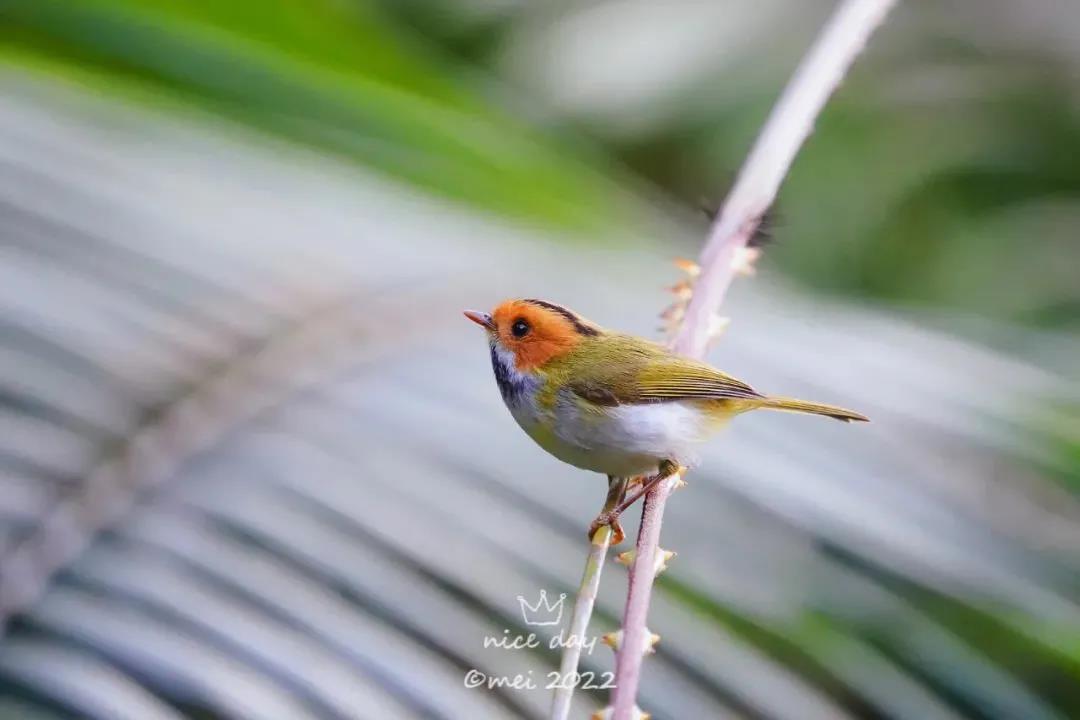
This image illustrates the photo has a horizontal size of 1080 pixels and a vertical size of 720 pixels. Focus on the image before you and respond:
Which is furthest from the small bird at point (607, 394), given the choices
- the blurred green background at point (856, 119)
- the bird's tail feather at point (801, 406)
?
the blurred green background at point (856, 119)

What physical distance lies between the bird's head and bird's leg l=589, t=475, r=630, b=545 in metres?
0.15

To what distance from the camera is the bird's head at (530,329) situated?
1189 millimetres

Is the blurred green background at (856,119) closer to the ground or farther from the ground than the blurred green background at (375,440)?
farther from the ground

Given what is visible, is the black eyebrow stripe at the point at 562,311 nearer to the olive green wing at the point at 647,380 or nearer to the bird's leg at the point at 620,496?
the olive green wing at the point at 647,380

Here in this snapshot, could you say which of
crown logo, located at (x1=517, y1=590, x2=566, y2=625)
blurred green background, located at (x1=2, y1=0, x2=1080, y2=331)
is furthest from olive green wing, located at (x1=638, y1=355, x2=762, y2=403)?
blurred green background, located at (x1=2, y1=0, x2=1080, y2=331)

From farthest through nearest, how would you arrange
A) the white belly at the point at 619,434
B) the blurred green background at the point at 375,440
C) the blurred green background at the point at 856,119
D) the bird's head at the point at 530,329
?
the blurred green background at the point at 856,119 < the bird's head at the point at 530,329 < the white belly at the point at 619,434 < the blurred green background at the point at 375,440

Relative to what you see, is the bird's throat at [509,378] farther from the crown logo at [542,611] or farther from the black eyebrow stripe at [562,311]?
the crown logo at [542,611]

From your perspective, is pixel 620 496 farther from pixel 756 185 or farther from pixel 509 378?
pixel 756 185

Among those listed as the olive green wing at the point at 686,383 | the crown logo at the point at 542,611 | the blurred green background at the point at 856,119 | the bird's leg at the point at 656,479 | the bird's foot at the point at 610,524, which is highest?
the blurred green background at the point at 856,119

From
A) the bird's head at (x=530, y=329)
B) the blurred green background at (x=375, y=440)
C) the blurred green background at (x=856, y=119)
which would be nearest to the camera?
the blurred green background at (x=375, y=440)

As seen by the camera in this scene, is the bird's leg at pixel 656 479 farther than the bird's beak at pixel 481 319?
No

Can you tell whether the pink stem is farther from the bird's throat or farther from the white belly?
the bird's throat

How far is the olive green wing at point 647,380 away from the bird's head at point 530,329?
4cm

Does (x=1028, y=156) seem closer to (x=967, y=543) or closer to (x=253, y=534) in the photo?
(x=967, y=543)
